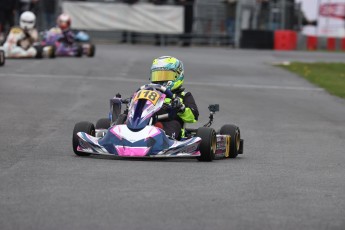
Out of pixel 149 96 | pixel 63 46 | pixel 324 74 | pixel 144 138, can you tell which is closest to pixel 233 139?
pixel 149 96

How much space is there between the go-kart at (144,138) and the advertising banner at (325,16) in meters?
24.5

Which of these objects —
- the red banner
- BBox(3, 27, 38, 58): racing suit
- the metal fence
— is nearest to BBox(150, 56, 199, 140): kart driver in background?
BBox(3, 27, 38, 58): racing suit

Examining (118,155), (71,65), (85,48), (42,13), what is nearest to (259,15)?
(42,13)

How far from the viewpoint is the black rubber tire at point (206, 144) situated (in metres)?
10.5

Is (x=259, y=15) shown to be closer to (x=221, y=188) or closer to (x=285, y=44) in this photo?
(x=285, y=44)

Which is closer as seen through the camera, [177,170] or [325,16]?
[177,170]

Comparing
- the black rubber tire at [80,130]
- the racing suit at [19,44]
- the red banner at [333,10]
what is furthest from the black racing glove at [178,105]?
the red banner at [333,10]

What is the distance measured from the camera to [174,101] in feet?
35.8

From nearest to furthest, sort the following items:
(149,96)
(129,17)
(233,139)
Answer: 1. (149,96)
2. (233,139)
3. (129,17)

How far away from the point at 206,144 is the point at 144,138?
1.91 ft

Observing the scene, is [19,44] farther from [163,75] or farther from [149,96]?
[149,96]

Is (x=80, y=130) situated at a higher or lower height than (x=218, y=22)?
higher

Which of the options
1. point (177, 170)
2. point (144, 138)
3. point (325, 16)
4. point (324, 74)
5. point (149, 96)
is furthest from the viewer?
point (325, 16)

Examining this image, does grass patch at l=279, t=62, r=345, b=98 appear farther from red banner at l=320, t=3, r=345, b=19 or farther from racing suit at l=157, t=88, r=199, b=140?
racing suit at l=157, t=88, r=199, b=140
